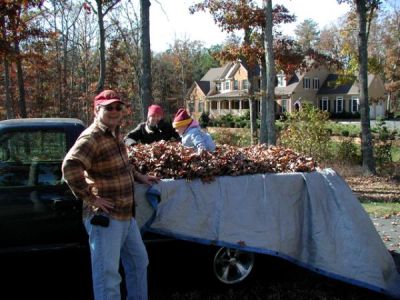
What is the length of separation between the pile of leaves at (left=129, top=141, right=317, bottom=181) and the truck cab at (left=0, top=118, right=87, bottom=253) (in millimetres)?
720

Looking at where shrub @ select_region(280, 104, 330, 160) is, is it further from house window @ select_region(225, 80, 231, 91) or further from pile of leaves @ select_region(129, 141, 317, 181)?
house window @ select_region(225, 80, 231, 91)

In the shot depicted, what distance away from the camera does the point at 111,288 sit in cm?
337

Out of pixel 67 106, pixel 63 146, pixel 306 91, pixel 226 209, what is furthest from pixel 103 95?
pixel 306 91

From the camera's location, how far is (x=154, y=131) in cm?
638

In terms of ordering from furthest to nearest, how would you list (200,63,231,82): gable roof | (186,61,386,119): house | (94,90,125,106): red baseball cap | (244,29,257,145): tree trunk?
(200,63,231,82): gable roof
(186,61,386,119): house
(244,29,257,145): tree trunk
(94,90,125,106): red baseball cap

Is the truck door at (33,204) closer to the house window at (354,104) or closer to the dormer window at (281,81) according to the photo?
the dormer window at (281,81)

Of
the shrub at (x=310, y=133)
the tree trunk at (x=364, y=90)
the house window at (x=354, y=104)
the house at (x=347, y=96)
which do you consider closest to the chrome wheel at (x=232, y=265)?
the tree trunk at (x=364, y=90)

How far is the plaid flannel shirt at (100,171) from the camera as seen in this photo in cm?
319

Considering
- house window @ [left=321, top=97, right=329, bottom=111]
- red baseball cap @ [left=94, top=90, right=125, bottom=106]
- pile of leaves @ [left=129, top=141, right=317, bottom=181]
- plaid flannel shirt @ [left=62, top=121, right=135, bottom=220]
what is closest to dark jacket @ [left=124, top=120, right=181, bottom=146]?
pile of leaves @ [left=129, top=141, right=317, bottom=181]

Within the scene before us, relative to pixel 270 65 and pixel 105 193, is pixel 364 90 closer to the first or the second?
pixel 270 65

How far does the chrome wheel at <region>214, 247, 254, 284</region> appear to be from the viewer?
4.72 meters

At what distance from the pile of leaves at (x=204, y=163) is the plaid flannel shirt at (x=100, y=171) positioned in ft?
3.33

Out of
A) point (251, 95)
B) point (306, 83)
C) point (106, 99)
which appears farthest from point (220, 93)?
point (106, 99)

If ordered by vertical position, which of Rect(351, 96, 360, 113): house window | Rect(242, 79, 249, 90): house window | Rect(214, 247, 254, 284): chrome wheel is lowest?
Rect(214, 247, 254, 284): chrome wheel
